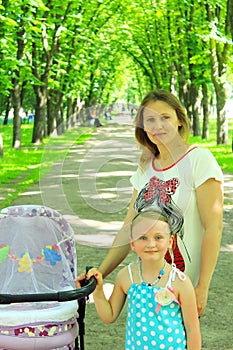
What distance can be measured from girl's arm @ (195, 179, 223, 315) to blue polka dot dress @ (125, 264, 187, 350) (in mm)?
152

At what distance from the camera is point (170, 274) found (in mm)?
3023

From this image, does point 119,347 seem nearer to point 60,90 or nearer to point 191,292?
point 191,292

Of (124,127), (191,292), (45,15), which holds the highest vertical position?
(45,15)

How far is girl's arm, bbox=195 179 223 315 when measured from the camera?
306 centimetres

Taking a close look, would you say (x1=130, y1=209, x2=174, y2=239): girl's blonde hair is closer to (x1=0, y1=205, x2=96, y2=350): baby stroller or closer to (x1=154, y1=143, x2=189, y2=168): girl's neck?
(x1=154, y1=143, x2=189, y2=168): girl's neck

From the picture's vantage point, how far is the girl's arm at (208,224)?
3057 mm

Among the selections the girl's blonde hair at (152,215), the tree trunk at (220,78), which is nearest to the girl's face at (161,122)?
the girl's blonde hair at (152,215)

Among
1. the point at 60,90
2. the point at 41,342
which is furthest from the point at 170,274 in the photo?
the point at 60,90

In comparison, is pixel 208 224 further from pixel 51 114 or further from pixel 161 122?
pixel 51 114

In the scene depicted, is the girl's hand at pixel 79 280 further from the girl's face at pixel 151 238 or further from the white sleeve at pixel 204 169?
the white sleeve at pixel 204 169

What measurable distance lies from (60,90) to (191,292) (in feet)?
97.6

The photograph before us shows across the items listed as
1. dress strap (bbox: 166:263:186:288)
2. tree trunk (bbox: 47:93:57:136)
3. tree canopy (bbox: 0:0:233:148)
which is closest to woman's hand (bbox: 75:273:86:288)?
dress strap (bbox: 166:263:186:288)

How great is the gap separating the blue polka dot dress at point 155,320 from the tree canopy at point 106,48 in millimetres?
11916

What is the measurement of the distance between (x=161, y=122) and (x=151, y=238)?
1.72 feet
